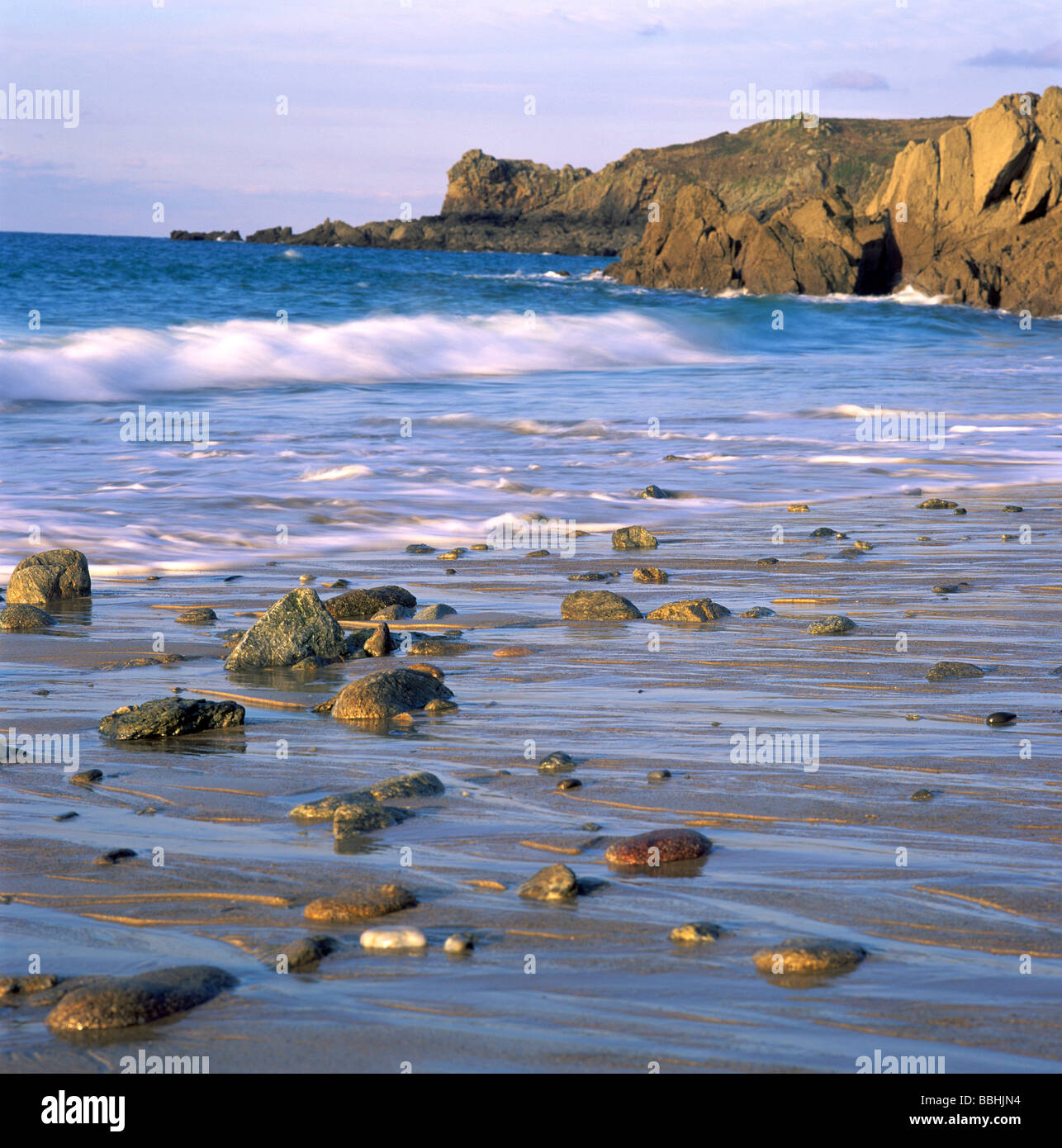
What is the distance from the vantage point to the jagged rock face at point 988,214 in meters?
47.8

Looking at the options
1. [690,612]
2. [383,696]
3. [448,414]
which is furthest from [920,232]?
[383,696]

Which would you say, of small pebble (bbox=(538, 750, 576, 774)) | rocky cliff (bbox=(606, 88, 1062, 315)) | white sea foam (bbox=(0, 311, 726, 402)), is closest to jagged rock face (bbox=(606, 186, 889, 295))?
rocky cliff (bbox=(606, 88, 1062, 315))

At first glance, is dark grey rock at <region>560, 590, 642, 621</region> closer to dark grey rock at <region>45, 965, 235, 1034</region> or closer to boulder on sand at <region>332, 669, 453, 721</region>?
boulder on sand at <region>332, 669, 453, 721</region>

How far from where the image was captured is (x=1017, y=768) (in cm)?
376

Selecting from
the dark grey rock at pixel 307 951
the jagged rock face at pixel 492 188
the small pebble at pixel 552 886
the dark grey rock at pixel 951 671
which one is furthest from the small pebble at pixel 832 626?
the jagged rock face at pixel 492 188

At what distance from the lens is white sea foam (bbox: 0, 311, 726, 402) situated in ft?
70.6

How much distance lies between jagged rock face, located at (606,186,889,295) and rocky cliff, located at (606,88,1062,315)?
0.05 meters

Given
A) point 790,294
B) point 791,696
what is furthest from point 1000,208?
point 791,696

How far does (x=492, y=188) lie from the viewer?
13962 cm

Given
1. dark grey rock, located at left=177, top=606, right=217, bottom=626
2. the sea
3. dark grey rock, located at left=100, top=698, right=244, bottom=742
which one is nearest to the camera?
Result: dark grey rock, located at left=100, top=698, right=244, bottom=742

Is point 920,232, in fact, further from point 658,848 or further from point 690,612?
point 658,848

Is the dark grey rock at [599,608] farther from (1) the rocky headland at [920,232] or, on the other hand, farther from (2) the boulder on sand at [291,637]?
(1) the rocky headland at [920,232]

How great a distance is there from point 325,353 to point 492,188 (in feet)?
390
